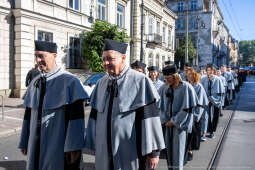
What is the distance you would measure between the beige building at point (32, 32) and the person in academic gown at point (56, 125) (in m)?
11.9

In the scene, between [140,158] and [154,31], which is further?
[154,31]

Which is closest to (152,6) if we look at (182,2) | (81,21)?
(81,21)

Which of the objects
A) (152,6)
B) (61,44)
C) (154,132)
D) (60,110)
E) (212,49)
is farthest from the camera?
(212,49)

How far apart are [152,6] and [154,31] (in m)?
3.08

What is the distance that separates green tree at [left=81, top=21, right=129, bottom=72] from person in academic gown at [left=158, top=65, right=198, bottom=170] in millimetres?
13061

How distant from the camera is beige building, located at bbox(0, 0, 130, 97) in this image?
44.0ft

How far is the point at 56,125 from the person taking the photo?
2545mm

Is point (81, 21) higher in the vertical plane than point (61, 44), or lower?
higher

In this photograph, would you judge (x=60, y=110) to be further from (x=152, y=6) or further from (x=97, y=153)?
(x=152, y=6)

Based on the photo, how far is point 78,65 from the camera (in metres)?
18.5

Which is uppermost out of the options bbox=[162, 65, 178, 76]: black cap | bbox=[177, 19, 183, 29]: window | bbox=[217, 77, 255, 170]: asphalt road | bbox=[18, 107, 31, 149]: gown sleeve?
bbox=[177, 19, 183, 29]: window

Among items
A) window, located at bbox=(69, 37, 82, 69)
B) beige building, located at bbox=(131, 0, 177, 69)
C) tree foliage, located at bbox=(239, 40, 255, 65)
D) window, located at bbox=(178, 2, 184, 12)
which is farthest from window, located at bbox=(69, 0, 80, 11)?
tree foliage, located at bbox=(239, 40, 255, 65)

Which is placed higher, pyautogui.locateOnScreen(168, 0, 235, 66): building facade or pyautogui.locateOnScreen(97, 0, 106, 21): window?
pyautogui.locateOnScreen(168, 0, 235, 66): building facade

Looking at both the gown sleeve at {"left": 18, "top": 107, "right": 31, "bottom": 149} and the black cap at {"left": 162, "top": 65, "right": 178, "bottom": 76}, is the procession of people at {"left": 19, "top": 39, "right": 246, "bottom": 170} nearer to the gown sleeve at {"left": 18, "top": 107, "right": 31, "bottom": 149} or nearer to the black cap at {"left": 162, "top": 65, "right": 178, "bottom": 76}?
the gown sleeve at {"left": 18, "top": 107, "right": 31, "bottom": 149}
